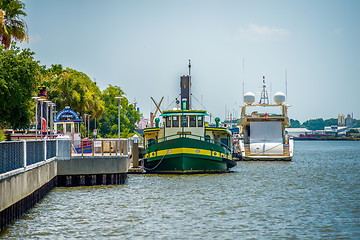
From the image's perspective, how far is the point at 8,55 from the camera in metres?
38.4

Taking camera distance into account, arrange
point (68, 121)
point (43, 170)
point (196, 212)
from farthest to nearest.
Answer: point (68, 121) → point (43, 170) → point (196, 212)

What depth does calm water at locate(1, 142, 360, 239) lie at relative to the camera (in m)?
19.6

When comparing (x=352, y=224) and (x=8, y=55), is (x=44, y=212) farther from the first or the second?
(x=8, y=55)

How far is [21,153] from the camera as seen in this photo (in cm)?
2148

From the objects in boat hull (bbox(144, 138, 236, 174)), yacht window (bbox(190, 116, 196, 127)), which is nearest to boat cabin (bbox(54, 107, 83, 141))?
boat hull (bbox(144, 138, 236, 174))

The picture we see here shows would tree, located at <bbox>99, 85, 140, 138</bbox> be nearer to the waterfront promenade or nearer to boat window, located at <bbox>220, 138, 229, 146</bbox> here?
boat window, located at <bbox>220, 138, 229, 146</bbox>

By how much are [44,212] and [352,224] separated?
1214 centimetres

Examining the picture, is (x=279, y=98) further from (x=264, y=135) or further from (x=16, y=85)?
(x=16, y=85)

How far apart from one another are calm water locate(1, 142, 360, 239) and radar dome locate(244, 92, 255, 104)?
37946 millimetres

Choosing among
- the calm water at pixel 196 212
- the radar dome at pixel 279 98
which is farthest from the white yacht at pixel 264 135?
the calm water at pixel 196 212

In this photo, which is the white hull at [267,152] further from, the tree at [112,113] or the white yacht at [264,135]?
the tree at [112,113]

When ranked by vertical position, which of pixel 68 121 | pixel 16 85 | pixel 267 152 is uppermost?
pixel 16 85

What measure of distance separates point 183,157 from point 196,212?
15.9 metres

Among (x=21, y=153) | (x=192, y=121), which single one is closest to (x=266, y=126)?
(x=192, y=121)
